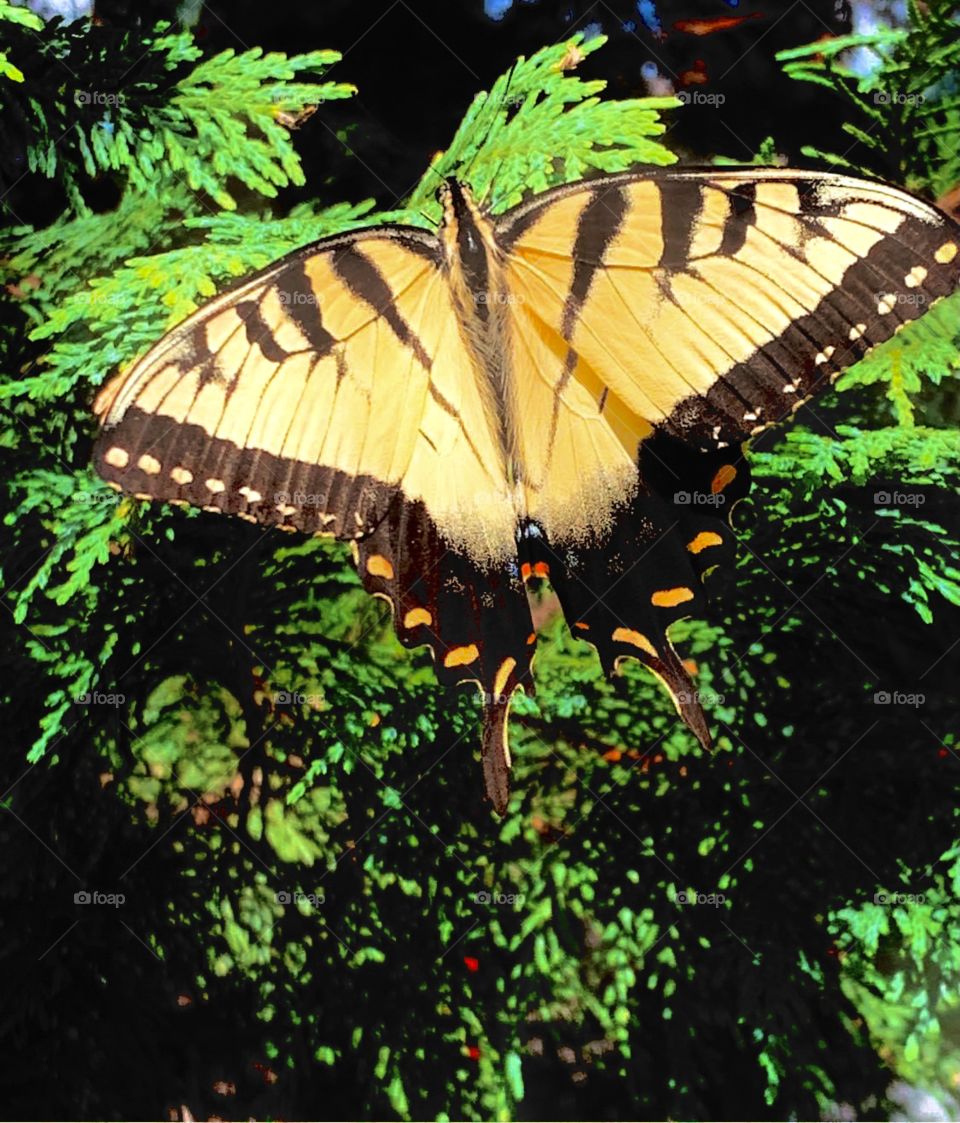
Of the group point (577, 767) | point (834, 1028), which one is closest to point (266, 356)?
point (577, 767)

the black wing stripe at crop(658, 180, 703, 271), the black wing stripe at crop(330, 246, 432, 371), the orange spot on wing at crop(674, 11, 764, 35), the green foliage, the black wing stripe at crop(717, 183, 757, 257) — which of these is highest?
the green foliage

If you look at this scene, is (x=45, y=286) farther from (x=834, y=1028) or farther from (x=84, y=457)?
(x=834, y=1028)

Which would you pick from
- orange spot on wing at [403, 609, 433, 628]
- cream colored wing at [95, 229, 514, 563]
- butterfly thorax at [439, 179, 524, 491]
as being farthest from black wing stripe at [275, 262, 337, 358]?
orange spot on wing at [403, 609, 433, 628]

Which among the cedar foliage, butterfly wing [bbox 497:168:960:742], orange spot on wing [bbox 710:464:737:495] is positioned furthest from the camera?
the cedar foliage

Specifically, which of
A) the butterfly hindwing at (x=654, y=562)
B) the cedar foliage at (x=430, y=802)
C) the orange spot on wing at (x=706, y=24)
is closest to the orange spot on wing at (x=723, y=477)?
the butterfly hindwing at (x=654, y=562)

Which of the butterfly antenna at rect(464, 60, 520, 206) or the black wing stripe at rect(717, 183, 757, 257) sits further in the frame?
the butterfly antenna at rect(464, 60, 520, 206)

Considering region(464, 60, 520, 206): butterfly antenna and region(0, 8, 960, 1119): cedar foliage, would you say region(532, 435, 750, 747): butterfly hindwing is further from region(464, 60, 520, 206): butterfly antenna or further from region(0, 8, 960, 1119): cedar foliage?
region(464, 60, 520, 206): butterfly antenna

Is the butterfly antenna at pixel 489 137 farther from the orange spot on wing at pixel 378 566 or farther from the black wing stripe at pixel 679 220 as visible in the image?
the orange spot on wing at pixel 378 566
